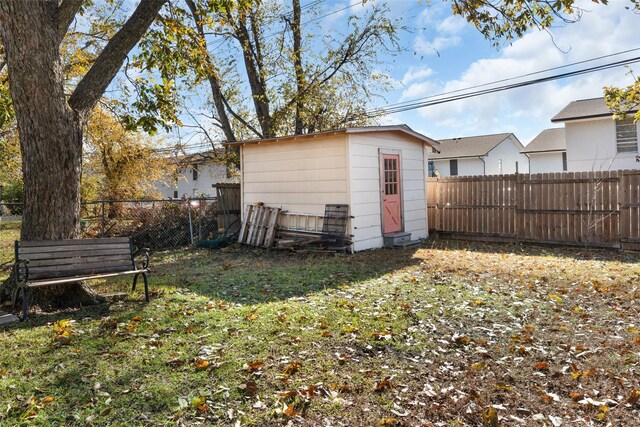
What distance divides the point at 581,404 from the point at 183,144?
60.8 ft

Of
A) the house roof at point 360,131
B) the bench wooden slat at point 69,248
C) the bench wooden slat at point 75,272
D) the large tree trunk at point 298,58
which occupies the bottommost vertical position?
the bench wooden slat at point 75,272

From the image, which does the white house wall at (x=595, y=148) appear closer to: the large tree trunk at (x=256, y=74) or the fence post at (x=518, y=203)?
the fence post at (x=518, y=203)

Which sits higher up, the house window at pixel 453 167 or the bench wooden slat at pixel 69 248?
the house window at pixel 453 167

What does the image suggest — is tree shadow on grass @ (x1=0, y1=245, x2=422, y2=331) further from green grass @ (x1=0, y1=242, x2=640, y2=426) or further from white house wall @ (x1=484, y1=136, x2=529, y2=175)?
white house wall @ (x1=484, y1=136, x2=529, y2=175)

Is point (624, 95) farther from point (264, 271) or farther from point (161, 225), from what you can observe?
point (161, 225)

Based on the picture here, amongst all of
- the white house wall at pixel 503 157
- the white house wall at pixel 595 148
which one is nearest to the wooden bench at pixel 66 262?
the white house wall at pixel 595 148

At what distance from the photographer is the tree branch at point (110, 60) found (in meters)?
5.55

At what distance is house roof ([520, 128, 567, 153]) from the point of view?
2747 cm

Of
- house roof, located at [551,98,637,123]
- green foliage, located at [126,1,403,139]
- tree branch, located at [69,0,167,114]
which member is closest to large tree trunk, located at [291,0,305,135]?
green foliage, located at [126,1,403,139]

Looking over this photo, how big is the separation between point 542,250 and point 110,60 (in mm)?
9921

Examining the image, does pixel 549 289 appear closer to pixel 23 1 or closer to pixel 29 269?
pixel 29 269

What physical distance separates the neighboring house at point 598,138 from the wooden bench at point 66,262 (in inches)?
668

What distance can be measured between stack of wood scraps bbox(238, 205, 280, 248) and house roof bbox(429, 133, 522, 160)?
22.6m

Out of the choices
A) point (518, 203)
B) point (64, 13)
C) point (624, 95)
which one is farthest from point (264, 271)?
point (624, 95)
